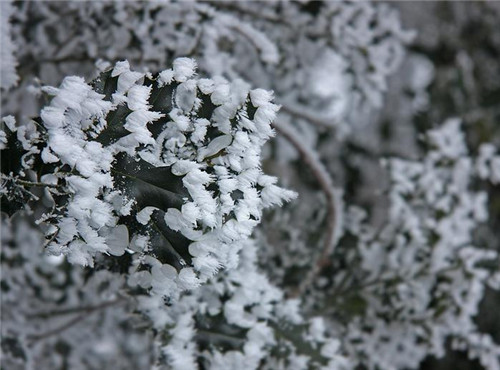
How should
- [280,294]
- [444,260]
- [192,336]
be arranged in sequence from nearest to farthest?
[192,336] → [280,294] → [444,260]

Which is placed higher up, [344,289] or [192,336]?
[344,289]

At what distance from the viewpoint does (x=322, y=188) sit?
2.17m

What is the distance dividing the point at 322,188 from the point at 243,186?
1150 mm

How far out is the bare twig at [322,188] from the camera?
1975mm

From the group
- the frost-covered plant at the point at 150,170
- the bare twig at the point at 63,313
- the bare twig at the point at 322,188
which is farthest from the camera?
the bare twig at the point at 63,313

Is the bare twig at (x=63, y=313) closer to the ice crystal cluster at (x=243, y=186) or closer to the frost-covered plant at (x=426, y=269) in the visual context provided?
the ice crystal cluster at (x=243, y=186)

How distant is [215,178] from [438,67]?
3419 mm

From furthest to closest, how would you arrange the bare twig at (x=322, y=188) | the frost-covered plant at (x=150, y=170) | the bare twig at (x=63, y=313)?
the bare twig at (x=63, y=313) → the bare twig at (x=322, y=188) → the frost-covered plant at (x=150, y=170)

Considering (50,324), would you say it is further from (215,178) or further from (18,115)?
(215,178)

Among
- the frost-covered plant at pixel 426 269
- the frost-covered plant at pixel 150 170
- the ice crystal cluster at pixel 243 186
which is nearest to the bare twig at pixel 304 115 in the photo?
the ice crystal cluster at pixel 243 186

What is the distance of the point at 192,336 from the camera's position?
1386 mm

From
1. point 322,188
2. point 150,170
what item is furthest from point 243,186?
point 322,188

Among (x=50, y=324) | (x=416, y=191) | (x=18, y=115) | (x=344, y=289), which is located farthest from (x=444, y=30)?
(x=50, y=324)

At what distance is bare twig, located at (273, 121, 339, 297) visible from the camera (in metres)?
1.97
